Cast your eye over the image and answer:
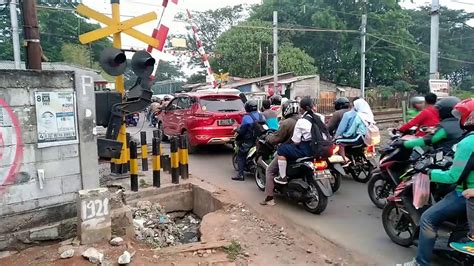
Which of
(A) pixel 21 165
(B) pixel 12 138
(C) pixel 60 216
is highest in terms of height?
(B) pixel 12 138

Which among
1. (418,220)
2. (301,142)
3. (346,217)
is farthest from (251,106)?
(418,220)

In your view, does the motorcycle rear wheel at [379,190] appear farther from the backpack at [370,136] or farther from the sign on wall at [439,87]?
the sign on wall at [439,87]

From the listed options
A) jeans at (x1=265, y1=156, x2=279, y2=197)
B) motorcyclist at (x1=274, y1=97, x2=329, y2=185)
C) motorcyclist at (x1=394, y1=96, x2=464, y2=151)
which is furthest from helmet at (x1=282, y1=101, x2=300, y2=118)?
motorcyclist at (x1=394, y1=96, x2=464, y2=151)

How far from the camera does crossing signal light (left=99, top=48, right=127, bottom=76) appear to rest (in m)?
5.82

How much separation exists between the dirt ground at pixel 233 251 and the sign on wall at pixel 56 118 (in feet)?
3.86

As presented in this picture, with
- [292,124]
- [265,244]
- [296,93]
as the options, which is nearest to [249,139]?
[292,124]

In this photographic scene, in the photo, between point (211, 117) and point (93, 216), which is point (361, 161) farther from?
point (93, 216)

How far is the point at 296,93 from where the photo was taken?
28359 millimetres

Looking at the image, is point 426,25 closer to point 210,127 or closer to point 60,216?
point 210,127

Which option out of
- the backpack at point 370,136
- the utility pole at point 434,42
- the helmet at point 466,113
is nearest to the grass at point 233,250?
the helmet at point 466,113

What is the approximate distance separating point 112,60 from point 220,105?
4109mm

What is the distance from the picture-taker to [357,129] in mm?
7125

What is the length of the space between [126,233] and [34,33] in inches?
113

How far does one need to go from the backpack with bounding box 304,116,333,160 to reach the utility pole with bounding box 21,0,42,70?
3.86 metres
